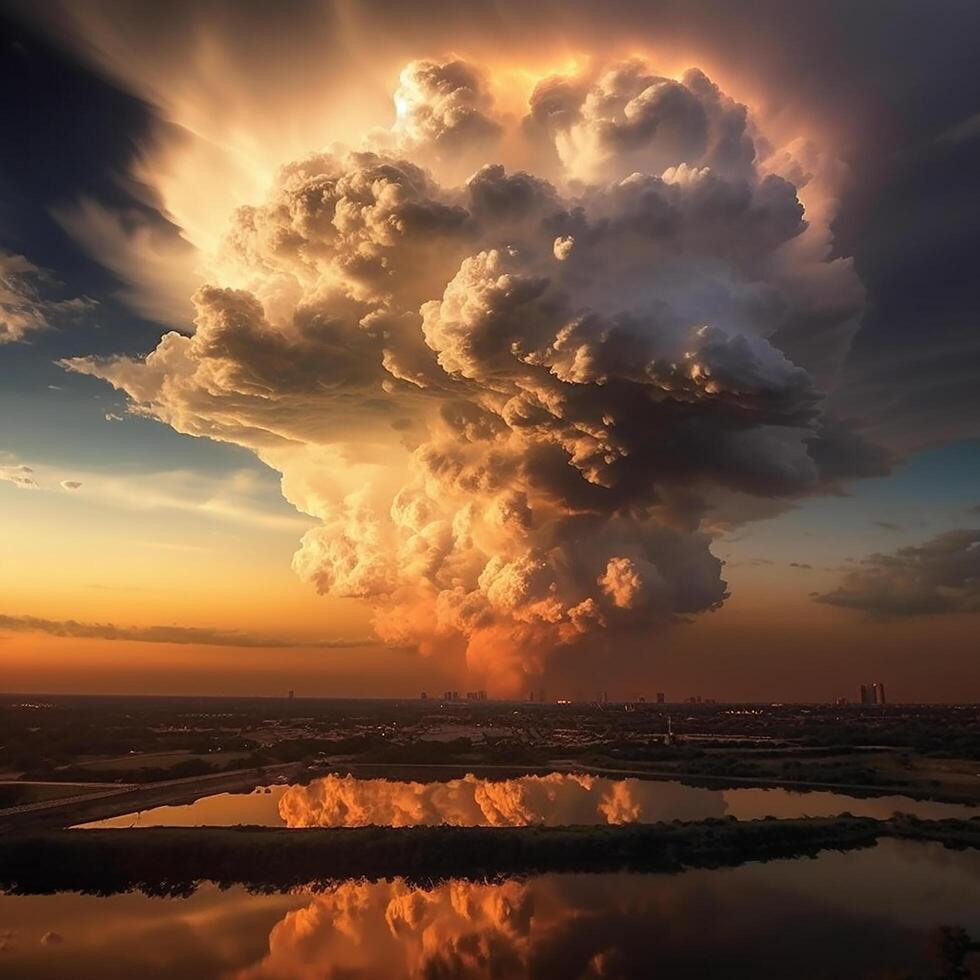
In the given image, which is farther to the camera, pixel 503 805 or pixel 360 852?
pixel 503 805

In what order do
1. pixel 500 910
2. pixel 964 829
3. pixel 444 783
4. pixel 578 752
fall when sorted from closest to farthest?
pixel 500 910 → pixel 964 829 → pixel 444 783 → pixel 578 752

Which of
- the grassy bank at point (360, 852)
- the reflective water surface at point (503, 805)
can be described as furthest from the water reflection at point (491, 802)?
the grassy bank at point (360, 852)

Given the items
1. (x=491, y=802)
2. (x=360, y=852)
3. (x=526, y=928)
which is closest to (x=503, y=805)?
(x=491, y=802)

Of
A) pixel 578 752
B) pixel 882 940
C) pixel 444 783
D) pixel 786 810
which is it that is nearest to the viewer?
pixel 882 940

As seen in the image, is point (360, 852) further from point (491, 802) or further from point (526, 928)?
point (491, 802)

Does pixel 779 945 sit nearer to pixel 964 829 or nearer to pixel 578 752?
pixel 964 829

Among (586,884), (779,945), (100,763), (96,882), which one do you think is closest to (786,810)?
(586,884)
